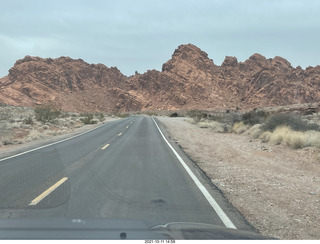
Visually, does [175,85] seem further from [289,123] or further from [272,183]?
[272,183]

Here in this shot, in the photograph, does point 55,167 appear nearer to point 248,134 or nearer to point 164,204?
point 164,204

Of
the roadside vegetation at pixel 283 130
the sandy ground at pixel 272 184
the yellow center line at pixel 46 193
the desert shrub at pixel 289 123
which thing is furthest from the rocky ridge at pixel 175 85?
the yellow center line at pixel 46 193

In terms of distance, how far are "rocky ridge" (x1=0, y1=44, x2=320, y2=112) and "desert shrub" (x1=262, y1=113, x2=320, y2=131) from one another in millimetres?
107083

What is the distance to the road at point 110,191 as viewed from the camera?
5793 millimetres

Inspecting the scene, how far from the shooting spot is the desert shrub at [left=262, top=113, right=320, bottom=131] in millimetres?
20237

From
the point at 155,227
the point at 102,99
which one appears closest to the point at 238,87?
the point at 102,99

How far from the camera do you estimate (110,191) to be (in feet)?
24.6

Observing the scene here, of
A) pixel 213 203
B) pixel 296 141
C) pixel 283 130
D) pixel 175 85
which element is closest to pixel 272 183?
pixel 213 203

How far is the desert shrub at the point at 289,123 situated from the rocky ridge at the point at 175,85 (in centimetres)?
10708

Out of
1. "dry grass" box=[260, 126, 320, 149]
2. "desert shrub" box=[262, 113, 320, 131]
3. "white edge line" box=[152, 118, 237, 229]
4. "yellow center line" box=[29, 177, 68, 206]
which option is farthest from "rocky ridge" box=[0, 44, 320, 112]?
"white edge line" box=[152, 118, 237, 229]

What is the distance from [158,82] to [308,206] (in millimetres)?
140047

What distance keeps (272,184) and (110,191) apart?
4.37m

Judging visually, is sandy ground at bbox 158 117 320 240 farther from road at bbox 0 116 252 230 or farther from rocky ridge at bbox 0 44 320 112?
rocky ridge at bbox 0 44 320 112

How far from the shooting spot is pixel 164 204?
6496 millimetres
